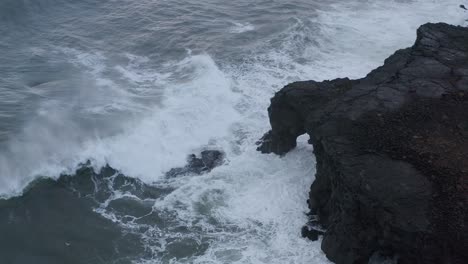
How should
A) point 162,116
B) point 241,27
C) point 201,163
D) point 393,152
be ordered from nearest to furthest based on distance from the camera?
point 393,152 < point 201,163 < point 162,116 < point 241,27

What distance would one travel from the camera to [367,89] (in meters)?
19.0

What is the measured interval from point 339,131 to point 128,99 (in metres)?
13.4

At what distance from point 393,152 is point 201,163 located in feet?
29.9

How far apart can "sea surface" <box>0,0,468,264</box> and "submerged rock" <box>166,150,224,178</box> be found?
413 millimetres

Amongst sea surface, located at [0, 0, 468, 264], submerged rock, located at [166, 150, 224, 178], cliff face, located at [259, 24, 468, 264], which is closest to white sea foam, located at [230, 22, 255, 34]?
sea surface, located at [0, 0, 468, 264]

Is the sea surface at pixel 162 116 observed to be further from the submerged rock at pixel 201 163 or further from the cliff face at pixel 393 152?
the cliff face at pixel 393 152

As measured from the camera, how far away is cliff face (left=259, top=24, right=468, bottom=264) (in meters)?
14.2

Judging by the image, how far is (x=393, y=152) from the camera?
52.5 feet

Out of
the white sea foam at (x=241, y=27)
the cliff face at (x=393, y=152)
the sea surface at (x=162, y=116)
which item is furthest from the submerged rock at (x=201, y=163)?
the white sea foam at (x=241, y=27)

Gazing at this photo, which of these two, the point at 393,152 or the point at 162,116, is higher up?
the point at 393,152

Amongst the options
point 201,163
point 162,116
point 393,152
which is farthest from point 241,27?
point 393,152

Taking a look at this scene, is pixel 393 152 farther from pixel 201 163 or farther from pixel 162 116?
pixel 162 116

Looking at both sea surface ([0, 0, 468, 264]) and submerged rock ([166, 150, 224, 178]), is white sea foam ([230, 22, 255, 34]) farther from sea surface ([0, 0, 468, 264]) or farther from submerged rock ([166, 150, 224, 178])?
submerged rock ([166, 150, 224, 178])

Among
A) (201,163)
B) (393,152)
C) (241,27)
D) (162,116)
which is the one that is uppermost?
(241,27)
